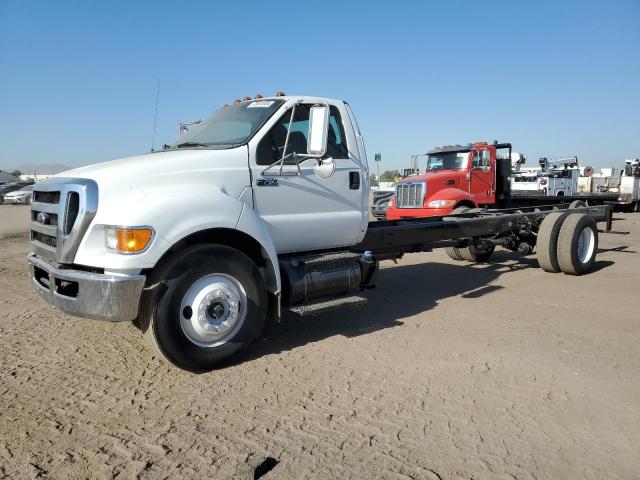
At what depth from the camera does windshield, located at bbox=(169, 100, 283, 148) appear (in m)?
4.54

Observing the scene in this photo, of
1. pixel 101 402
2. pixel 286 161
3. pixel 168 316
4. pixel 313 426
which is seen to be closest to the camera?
pixel 313 426

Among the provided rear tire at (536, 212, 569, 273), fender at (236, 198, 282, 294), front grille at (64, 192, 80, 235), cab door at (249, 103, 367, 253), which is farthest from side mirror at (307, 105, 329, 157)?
rear tire at (536, 212, 569, 273)

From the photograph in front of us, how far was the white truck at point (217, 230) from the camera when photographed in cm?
358

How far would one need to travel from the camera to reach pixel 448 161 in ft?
43.6

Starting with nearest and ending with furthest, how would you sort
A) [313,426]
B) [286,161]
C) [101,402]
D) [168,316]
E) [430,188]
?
[313,426]
[101,402]
[168,316]
[286,161]
[430,188]

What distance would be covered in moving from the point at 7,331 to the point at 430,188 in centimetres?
987

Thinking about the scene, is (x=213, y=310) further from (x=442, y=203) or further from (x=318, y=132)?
(x=442, y=203)

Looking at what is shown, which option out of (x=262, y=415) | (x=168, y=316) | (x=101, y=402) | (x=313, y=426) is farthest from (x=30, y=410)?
(x=313, y=426)

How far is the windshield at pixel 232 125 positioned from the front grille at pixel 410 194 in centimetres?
810

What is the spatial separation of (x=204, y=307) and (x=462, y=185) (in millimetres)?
10186

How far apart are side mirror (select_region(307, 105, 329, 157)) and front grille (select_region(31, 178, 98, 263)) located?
1813mm

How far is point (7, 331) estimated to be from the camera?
196 inches

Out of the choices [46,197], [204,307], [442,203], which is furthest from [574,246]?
[46,197]

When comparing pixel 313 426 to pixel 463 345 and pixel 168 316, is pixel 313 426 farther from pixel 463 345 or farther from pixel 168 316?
pixel 463 345
